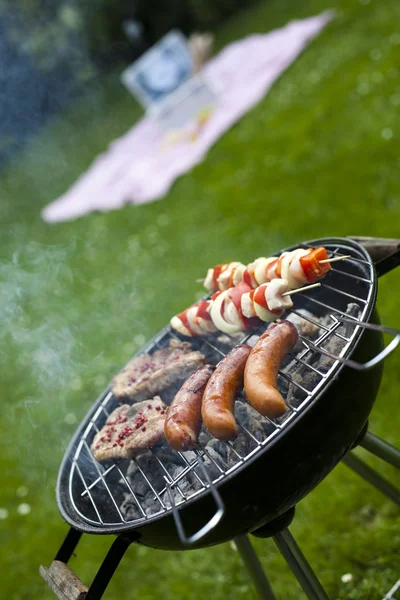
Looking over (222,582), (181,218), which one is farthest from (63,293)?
(222,582)

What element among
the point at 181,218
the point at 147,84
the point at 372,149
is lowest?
the point at 372,149

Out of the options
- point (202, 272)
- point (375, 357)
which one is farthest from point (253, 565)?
point (202, 272)

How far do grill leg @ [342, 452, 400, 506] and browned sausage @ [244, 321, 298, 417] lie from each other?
84 centimetres

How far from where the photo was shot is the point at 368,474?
2.62 metres

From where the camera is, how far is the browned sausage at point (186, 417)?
1.95 m

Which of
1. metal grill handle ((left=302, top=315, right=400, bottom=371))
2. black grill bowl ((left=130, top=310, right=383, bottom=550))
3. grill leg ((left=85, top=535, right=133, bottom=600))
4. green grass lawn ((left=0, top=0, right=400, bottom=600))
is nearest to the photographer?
metal grill handle ((left=302, top=315, right=400, bottom=371))

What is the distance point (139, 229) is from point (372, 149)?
3.12 metres

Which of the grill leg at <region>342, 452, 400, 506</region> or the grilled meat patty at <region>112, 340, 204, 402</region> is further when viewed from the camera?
the grill leg at <region>342, 452, 400, 506</region>

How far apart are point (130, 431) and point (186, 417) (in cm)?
35

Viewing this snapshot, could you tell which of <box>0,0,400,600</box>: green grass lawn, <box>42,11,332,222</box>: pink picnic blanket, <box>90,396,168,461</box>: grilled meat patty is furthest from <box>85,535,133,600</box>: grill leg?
<box>42,11,332,222</box>: pink picnic blanket

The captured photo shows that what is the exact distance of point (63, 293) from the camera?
6.86 metres

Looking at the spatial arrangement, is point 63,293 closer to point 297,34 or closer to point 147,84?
point 147,84

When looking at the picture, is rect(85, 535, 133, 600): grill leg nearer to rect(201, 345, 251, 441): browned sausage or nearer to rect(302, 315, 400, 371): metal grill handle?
rect(201, 345, 251, 441): browned sausage

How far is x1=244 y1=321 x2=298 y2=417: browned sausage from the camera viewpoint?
1817 mm
